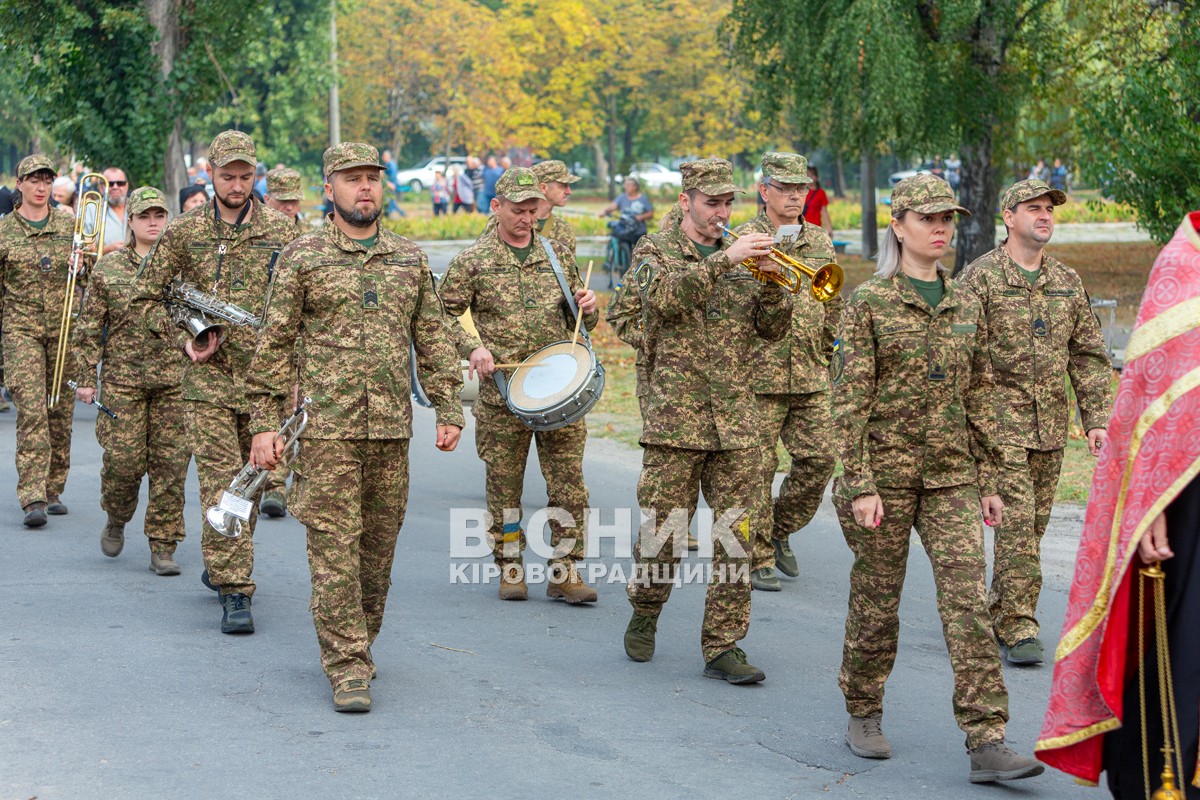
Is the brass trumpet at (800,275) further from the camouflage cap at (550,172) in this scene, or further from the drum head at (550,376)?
the camouflage cap at (550,172)

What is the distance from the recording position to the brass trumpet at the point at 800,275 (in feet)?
22.2

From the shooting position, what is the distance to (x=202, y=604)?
8.95 m

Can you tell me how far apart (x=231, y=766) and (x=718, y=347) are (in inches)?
112

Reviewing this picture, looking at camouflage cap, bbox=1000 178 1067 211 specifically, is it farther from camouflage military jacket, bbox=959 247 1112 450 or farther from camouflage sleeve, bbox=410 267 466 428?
camouflage sleeve, bbox=410 267 466 428

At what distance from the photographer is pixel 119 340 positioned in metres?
9.70

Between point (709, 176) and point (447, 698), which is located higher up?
point (709, 176)

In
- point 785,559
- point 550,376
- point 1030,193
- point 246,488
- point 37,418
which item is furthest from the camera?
point 37,418

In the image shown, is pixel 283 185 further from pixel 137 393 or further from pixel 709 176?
pixel 709 176

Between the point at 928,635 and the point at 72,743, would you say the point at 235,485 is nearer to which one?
the point at 72,743

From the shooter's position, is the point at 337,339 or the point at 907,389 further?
the point at 337,339

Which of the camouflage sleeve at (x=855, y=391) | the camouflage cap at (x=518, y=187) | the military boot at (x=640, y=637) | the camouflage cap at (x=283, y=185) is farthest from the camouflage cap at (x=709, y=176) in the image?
the camouflage cap at (x=283, y=185)

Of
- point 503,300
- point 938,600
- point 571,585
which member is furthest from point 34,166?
point 938,600

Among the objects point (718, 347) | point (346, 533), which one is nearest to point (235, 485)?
point (346, 533)

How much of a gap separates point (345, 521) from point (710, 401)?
175cm
